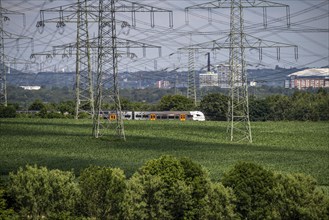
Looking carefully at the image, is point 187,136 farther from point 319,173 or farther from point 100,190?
point 100,190

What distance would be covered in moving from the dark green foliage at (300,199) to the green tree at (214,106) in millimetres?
106562

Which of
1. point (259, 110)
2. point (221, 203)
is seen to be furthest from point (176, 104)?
point (221, 203)

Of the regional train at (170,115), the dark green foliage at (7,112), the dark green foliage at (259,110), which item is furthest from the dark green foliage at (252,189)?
the dark green foliage at (259,110)

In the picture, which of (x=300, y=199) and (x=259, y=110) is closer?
(x=300, y=199)

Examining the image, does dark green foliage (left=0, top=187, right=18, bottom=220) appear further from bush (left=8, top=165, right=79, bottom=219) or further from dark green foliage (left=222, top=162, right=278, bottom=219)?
dark green foliage (left=222, top=162, right=278, bottom=219)

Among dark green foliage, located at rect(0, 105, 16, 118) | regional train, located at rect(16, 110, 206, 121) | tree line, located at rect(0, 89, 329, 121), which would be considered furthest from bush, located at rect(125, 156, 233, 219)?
tree line, located at rect(0, 89, 329, 121)

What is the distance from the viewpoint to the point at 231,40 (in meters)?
68.4

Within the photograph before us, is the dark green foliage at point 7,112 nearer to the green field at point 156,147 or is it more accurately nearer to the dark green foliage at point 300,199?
the green field at point 156,147

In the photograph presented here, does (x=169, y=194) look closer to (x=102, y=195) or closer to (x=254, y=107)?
(x=102, y=195)

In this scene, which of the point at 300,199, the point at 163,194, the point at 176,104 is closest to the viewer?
the point at 300,199

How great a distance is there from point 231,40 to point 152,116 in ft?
200

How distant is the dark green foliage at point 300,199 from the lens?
88.1 feet

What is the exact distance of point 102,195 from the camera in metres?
29.4

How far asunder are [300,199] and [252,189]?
2293 millimetres
